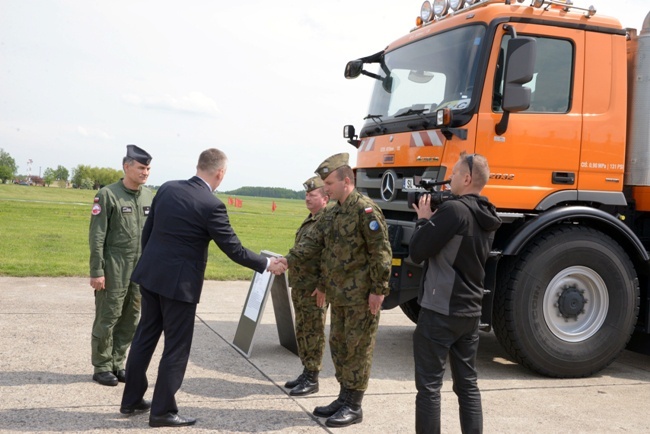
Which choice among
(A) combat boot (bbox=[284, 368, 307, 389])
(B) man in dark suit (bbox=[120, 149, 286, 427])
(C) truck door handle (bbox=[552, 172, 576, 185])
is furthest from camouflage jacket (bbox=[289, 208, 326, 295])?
(C) truck door handle (bbox=[552, 172, 576, 185])

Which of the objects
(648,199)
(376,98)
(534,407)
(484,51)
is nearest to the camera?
(534,407)

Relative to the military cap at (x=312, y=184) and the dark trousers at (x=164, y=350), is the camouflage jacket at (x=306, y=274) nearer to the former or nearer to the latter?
the military cap at (x=312, y=184)

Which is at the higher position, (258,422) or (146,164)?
(146,164)

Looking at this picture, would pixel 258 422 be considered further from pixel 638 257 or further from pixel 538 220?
pixel 638 257

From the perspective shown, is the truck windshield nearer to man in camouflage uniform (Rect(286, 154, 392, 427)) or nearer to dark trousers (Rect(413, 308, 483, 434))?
man in camouflage uniform (Rect(286, 154, 392, 427))

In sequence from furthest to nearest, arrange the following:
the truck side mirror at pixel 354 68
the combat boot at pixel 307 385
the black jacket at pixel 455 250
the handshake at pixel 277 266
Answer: the truck side mirror at pixel 354 68 → the combat boot at pixel 307 385 → the handshake at pixel 277 266 → the black jacket at pixel 455 250

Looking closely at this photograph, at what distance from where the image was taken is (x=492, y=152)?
5508mm

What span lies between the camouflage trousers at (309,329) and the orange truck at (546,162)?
→ 79 centimetres

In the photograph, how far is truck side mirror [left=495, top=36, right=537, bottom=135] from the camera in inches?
204

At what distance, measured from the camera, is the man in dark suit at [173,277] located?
4199 mm

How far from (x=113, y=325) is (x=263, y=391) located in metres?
1.29

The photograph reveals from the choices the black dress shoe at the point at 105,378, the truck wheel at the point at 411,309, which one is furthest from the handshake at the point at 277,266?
the truck wheel at the point at 411,309

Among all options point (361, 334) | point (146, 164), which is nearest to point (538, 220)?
point (361, 334)

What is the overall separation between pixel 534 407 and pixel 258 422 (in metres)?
2.12
